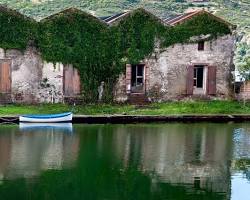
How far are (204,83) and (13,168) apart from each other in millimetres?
19430

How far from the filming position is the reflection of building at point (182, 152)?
73.8 feet

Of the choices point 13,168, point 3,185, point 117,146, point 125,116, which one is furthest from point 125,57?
point 3,185

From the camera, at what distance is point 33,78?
123ft

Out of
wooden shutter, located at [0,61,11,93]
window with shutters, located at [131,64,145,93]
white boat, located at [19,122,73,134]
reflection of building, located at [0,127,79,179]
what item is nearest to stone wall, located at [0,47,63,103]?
wooden shutter, located at [0,61,11,93]

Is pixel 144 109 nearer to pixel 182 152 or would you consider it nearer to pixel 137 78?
pixel 137 78

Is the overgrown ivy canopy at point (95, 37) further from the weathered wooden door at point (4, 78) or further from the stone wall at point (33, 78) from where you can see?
the weathered wooden door at point (4, 78)

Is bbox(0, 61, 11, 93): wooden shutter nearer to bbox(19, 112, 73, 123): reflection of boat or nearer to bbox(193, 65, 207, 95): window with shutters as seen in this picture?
bbox(19, 112, 73, 123): reflection of boat

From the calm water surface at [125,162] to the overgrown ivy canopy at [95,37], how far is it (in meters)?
6.17

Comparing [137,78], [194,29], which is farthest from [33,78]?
[194,29]

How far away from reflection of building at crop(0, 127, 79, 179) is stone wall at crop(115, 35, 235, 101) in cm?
898

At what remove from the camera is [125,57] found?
3909 cm

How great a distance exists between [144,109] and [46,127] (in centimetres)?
649

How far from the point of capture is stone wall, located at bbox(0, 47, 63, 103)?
3716 centimetres

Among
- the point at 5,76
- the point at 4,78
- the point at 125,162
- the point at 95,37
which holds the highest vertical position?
the point at 95,37
